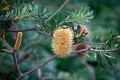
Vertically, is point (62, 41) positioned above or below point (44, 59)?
above

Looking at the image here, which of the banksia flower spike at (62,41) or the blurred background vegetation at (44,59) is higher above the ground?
the banksia flower spike at (62,41)

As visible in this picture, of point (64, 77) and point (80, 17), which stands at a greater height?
point (80, 17)

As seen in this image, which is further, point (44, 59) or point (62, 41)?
point (44, 59)

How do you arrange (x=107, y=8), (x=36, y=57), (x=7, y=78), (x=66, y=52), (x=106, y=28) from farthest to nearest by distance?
(x=107, y=8)
(x=106, y=28)
(x=36, y=57)
(x=7, y=78)
(x=66, y=52)

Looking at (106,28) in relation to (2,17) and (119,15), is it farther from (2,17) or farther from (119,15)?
(2,17)

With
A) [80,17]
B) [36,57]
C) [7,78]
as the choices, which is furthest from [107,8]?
[80,17]

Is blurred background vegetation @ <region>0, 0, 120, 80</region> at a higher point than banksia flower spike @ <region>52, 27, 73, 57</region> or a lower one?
lower

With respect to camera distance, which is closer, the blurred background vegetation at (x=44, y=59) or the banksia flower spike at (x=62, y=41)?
the banksia flower spike at (x=62, y=41)

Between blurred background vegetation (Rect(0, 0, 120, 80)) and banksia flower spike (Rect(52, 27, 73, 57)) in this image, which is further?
blurred background vegetation (Rect(0, 0, 120, 80))
